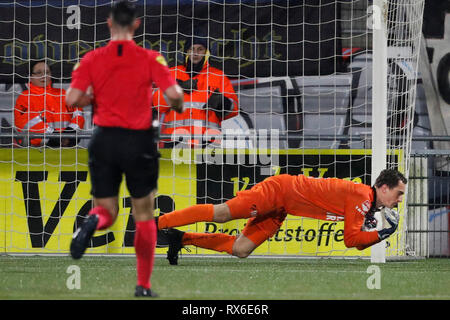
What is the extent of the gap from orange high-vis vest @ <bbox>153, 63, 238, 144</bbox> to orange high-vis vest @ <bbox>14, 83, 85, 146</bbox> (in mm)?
965

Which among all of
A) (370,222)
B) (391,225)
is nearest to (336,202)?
(370,222)

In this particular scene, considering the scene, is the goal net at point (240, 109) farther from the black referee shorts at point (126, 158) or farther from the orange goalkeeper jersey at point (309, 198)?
the black referee shorts at point (126, 158)

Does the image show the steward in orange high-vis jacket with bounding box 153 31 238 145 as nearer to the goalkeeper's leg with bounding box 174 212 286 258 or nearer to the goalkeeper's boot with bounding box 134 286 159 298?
the goalkeeper's leg with bounding box 174 212 286 258

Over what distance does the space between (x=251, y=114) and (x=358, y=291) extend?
5824 millimetres

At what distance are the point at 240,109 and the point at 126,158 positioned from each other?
20.9ft

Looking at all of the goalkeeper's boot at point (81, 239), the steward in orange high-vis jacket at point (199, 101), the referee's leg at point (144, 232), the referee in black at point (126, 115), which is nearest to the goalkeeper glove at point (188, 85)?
the steward in orange high-vis jacket at point (199, 101)

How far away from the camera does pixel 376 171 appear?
339 inches

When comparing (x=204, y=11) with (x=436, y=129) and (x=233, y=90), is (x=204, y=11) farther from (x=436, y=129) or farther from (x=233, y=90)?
(x=436, y=129)

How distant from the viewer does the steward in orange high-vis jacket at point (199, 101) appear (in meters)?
10.4

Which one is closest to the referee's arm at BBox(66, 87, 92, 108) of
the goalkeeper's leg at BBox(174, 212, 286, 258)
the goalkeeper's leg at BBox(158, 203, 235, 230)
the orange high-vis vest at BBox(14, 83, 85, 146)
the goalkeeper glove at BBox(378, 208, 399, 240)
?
the goalkeeper's leg at BBox(158, 203, 235, 230)

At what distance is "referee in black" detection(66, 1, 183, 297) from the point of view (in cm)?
523

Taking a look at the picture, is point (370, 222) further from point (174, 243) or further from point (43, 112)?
point (43, 112)

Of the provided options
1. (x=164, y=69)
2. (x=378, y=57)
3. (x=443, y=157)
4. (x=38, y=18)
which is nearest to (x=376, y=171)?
(x=378, y=57)

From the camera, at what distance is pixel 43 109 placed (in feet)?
34.6
